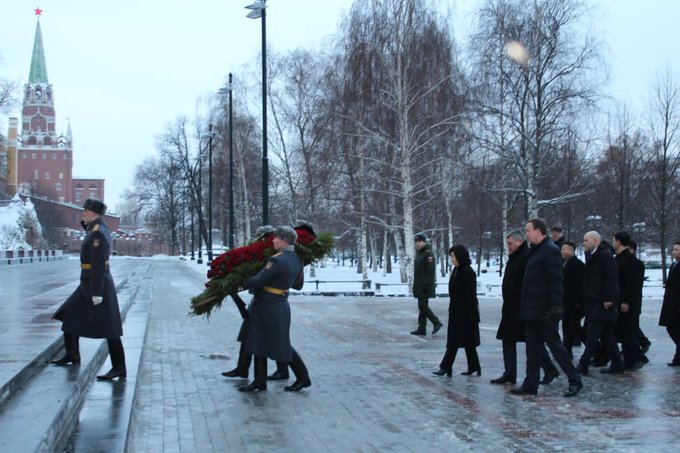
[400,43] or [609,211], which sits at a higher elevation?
[400,43]

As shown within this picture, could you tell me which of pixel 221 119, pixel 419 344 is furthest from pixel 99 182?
pixel 419 344

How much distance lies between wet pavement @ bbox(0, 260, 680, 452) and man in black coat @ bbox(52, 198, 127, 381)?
50 cm

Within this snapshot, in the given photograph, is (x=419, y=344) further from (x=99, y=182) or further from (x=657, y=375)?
(x=99, y=182)

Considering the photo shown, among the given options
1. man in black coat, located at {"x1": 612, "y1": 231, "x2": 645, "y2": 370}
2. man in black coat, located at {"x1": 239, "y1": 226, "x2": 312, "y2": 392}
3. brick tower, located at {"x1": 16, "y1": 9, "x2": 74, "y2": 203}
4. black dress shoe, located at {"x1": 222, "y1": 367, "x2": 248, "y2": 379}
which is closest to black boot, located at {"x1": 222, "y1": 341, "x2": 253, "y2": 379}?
black dress shoe, located at {"x1": 222, "y1": 367, "x2": 248, "y2": 379}

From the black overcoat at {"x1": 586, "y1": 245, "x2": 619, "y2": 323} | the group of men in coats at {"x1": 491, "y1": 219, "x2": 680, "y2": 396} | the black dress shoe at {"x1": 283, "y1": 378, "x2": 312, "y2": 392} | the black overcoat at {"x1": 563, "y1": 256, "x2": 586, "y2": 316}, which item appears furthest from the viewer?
the black overcoat at {"x1": 563, "y1": 256, "x2": 586, "y2": 316}

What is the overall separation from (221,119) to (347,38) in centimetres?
2353

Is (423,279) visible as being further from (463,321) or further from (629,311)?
(463,321)

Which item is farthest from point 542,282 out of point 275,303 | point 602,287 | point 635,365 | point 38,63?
point 38,63

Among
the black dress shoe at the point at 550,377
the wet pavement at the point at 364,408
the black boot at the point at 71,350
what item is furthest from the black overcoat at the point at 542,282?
the black boot at the point at 71,350

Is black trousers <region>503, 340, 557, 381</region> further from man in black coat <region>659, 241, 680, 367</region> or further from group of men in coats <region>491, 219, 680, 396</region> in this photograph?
man in black coat <region>659, 241, 680, 367</region>

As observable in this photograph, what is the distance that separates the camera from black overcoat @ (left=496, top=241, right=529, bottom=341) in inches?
347

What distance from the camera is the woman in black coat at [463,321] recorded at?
941 centimetres

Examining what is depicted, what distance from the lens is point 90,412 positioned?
270 inches

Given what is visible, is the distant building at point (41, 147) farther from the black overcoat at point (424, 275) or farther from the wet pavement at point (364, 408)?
the wet pavement at point (364, 408)
